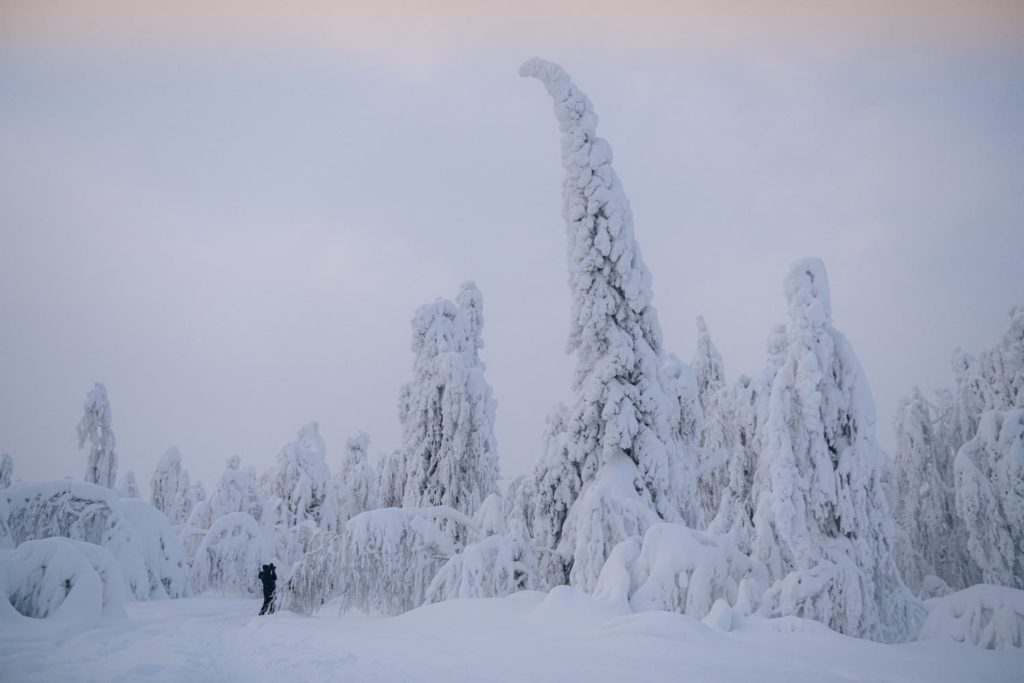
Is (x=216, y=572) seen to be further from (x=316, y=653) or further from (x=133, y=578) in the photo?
(x=316, y=653)

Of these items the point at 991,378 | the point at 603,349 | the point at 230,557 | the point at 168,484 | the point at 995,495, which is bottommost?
the point at 230,557

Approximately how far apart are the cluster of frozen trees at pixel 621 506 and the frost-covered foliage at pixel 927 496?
138 millimetres

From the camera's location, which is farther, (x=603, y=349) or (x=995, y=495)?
(x=995, y=495)

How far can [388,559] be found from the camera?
47.3 feet

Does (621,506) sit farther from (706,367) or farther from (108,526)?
(706,367)

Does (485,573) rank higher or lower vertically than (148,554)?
higher

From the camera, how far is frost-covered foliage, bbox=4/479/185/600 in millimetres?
15852

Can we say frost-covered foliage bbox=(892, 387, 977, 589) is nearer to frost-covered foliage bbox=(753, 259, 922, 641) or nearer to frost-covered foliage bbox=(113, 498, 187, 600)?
frost-covered foliage bbox=(753, 259, 922, 641)

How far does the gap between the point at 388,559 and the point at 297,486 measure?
16955 millimetres

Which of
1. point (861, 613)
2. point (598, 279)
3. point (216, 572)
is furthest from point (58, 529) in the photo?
point (861, 613)

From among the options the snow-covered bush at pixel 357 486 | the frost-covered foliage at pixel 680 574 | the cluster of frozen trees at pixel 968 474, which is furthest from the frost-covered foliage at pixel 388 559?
the snow-covered bush at pixel 357 486

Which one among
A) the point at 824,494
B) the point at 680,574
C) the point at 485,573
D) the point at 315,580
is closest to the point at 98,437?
the point at 315,580

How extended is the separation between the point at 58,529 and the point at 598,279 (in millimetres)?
15953

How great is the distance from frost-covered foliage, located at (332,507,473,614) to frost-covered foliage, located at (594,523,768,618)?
6.49m
